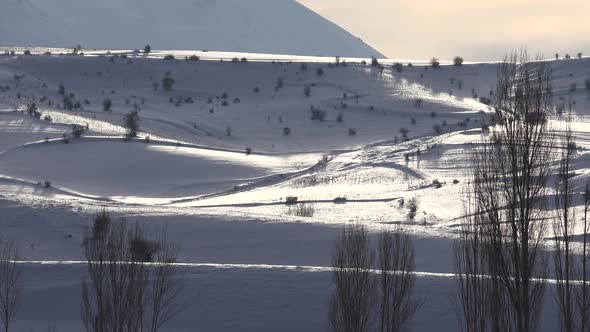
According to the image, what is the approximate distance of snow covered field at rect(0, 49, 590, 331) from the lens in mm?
32188

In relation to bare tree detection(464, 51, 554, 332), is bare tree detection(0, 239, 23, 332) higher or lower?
lower

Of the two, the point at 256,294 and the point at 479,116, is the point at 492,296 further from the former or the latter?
the point at 479,116

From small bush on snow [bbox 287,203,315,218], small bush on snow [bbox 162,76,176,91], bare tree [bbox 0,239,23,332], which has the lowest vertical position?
bare tree [bbox 0,239,23,332]

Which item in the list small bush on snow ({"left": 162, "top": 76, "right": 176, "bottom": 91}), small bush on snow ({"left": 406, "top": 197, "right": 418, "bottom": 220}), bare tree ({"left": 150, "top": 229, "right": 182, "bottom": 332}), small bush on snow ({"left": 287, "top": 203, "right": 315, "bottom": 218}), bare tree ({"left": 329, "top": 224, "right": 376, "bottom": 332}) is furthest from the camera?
small bush on snow ({"left": 162, "top": 76, "right": 176, "bottom": 91})

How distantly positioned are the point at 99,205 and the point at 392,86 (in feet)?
139

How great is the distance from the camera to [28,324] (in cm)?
3061

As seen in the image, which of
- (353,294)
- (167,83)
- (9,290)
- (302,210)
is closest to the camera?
(353,294)

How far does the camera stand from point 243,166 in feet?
197

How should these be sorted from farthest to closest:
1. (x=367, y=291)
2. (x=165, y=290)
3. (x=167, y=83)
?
(x=167, y=83), (x=165, y=290), (x=367, y=291)

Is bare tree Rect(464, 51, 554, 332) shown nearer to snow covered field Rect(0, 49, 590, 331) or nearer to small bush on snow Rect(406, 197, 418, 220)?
snow covered field Rect(0, 49, 590, 331)

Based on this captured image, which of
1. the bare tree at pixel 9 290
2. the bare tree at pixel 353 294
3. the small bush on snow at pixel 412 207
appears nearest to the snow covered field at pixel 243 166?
the small bush on snow at pixel 412 207

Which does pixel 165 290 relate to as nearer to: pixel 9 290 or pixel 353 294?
pixel 353 294

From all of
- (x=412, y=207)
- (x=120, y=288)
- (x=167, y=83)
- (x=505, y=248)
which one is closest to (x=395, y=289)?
(x=505, y=248)

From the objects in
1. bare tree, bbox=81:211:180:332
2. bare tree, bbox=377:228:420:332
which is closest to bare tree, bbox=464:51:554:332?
bare tree, bbox=377:228:420:332
